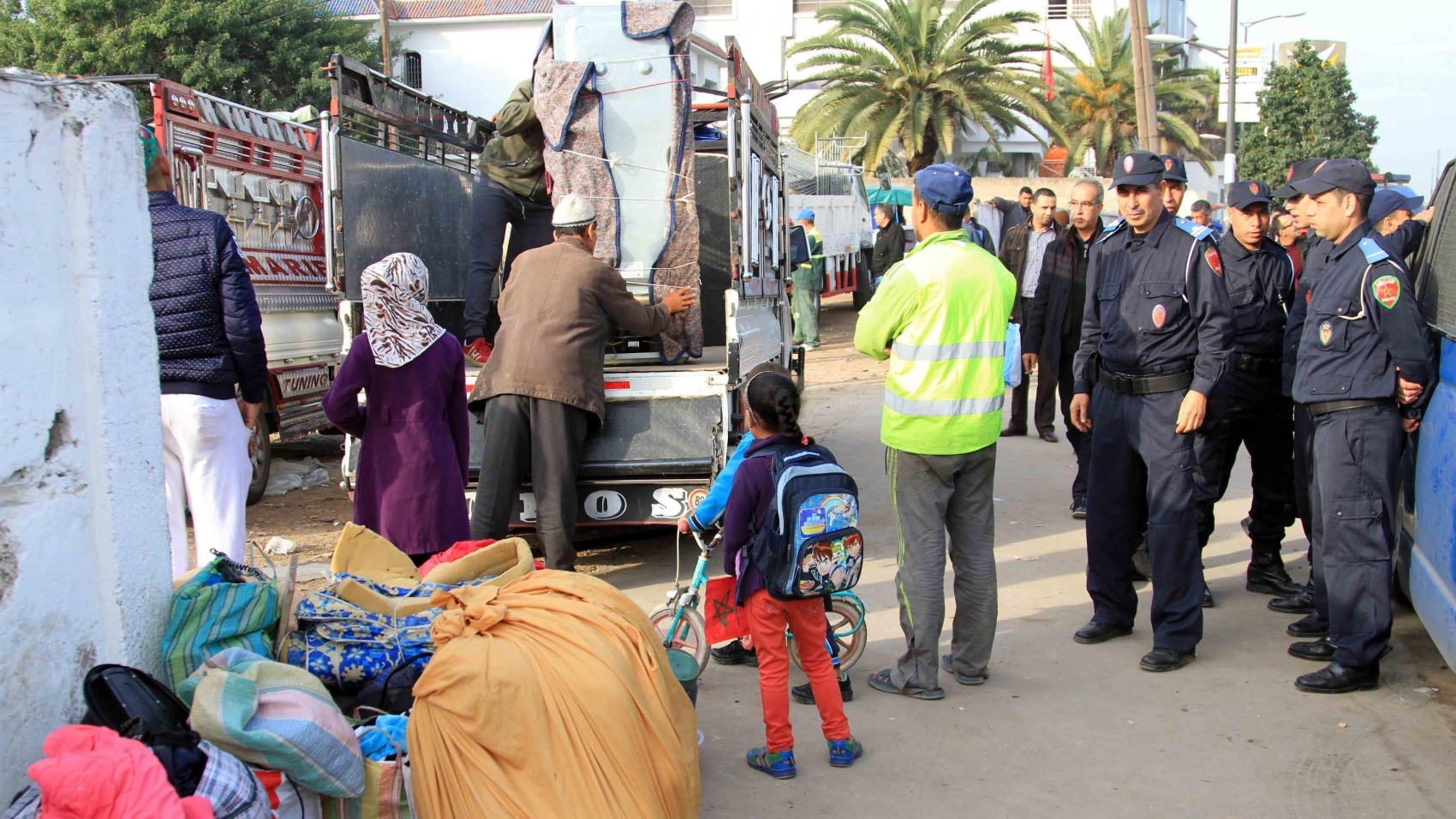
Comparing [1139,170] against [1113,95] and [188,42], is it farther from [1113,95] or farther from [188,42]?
[1113,95]

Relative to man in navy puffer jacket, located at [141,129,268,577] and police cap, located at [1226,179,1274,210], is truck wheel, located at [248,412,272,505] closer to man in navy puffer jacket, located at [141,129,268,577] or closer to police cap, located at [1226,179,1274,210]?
man in navy puffer jacket, located at [141,129,268,577]

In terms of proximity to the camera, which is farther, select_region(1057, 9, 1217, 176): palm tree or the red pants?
select_region(1057, 9, 1217, 176): palm tree

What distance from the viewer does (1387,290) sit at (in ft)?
14.4

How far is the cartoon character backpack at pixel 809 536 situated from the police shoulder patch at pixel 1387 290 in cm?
220

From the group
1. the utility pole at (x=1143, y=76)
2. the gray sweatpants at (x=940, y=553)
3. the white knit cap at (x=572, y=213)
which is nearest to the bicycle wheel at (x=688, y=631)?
the gray sweatpants at (x=940, y=553)

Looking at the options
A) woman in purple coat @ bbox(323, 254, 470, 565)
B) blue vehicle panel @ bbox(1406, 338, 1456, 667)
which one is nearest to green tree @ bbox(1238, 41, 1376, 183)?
blue vehicle panel @ bbox(1406, 338, 1456, 667)

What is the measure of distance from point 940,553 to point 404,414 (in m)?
2.23

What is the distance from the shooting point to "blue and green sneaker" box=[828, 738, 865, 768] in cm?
397

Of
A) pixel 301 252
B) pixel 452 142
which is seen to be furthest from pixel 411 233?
pixel 301 252

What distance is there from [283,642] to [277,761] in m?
0.72

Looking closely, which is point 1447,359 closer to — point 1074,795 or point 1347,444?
point 1347,444

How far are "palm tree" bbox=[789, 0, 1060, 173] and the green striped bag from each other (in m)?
27.8

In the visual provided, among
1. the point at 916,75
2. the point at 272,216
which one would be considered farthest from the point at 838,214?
the point at 272,216

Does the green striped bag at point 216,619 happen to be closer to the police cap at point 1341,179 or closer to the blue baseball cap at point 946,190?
the blue baseball cap at point 946,190
